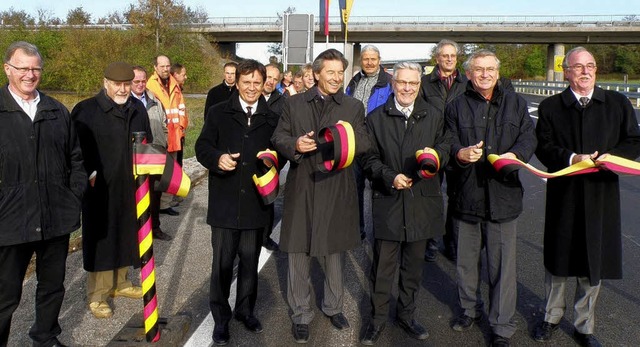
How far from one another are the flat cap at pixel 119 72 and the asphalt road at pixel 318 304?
6.31 ft

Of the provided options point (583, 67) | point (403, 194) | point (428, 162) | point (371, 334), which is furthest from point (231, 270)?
point (583, 67)

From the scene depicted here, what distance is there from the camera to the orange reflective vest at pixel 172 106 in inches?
299

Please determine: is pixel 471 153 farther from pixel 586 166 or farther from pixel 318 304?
pixel 318 304

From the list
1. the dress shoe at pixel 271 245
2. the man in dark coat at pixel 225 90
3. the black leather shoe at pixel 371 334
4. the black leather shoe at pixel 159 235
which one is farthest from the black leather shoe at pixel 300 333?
the man in dark coat at pixel 225 90

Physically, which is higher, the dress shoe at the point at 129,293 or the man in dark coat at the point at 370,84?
the man in dark coat at the point at 370,84

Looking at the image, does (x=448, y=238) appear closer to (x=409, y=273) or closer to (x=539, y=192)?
(x=409, y=273)

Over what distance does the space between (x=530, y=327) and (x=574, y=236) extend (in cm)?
85

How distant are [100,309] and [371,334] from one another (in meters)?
2.25

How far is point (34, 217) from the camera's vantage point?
145 inches

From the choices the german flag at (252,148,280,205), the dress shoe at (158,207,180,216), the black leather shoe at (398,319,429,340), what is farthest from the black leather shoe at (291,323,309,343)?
the dress shoe at (158,207,180,216)

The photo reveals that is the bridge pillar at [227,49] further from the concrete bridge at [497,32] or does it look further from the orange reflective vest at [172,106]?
the orange reflective vest at [172,106]

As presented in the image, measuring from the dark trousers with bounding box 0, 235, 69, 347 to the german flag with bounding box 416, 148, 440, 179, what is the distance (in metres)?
2.59

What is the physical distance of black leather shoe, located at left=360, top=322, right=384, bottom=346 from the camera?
423 cm

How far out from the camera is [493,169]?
420cm
